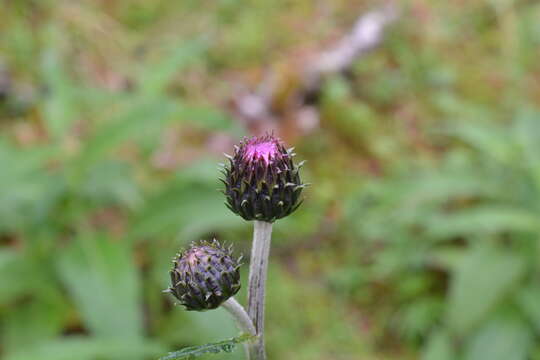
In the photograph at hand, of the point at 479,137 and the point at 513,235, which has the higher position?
the point at 479,137

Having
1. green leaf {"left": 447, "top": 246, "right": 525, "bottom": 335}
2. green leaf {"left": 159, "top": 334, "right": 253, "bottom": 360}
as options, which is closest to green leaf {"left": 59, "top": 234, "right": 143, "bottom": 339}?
green leaf {"left": 447, "top": 246, "right": 525, "bottom": 335}

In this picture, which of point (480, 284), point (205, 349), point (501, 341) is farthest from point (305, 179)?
point (205, 349)

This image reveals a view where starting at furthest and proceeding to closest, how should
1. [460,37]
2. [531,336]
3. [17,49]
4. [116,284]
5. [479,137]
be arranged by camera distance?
1. [460,37]
2. [17,49]
3. [479,137]
4. [531,336]
5. [116,284]

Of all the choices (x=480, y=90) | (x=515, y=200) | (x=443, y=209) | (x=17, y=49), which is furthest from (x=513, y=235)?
(x=17, y=49)

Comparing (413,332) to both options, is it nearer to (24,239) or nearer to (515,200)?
(515,200)

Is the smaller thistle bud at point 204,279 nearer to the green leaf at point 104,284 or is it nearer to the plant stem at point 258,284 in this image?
the plant stem at point 258,284

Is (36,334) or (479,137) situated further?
(479,137)
